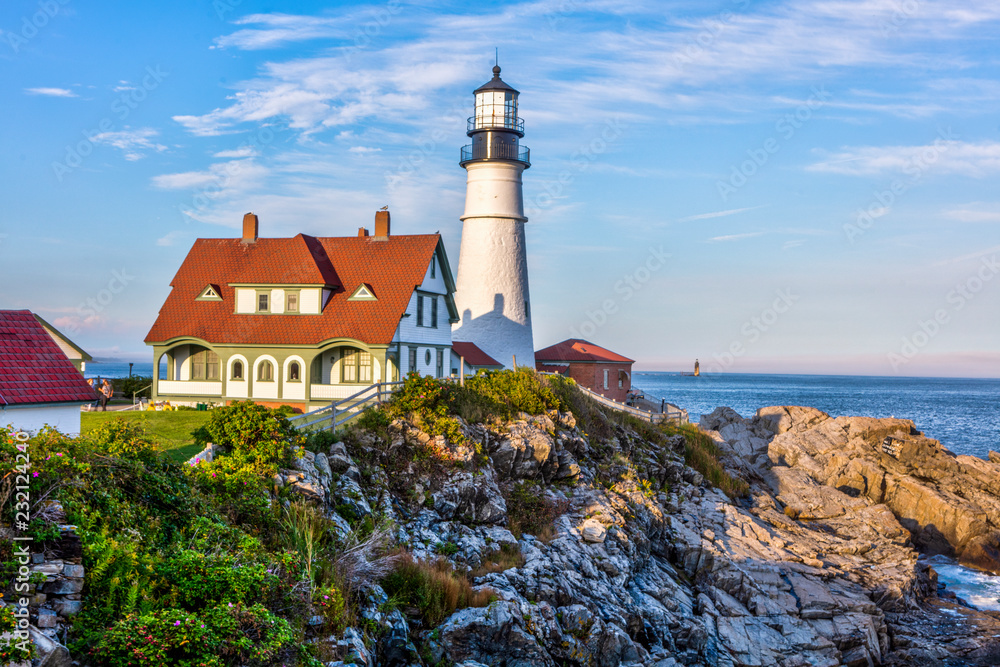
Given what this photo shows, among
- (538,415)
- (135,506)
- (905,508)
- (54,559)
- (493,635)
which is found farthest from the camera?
(905,508)

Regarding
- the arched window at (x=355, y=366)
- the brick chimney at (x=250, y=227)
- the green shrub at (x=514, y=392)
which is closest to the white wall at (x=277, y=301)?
the arched window at (x=355, y=366)

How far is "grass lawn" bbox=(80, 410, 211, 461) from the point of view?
16719 millimetres

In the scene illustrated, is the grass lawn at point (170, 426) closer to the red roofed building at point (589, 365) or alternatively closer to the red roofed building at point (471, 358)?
the red roofed building at point (471, 358)

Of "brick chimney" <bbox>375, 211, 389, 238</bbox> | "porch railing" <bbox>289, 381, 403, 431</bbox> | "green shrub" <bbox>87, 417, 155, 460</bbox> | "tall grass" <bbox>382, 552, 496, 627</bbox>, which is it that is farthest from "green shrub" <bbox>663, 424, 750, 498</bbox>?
"green shrub" <bbox>87, 417, 155, 460</bbox>

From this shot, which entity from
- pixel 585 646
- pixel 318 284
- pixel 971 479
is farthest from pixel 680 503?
pixel 971 479

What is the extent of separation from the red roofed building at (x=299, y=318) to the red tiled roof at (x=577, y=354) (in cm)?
1476

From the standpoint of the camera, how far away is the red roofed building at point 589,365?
152 feet

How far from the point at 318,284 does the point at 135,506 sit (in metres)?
20.2

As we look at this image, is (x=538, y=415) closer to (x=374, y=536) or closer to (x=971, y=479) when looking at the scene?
(x=374, y=536)

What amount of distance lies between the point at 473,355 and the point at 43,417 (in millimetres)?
21928

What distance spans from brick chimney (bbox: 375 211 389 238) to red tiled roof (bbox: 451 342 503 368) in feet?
20.4

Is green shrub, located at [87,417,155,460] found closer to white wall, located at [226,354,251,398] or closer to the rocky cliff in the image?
the rocky cliff

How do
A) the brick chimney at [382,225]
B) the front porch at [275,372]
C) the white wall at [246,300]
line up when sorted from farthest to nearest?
the brick chimney at [382,225] < the white wall at [246,300] < the front porch at [275,372]

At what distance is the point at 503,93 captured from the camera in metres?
36.0
